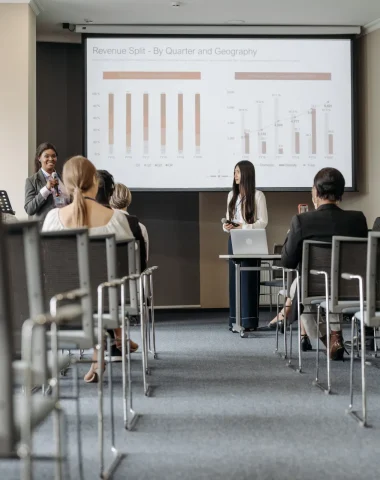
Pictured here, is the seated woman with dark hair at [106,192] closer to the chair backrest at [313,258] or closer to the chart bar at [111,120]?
the chair backrest at [313,258]

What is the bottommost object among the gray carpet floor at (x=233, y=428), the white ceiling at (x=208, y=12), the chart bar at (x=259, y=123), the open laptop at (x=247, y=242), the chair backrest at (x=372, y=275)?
the gray carpet floor at (x=233, y=428)

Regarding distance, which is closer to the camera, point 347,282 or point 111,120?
point 347,282

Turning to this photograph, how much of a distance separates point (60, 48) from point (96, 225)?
15.9 ft

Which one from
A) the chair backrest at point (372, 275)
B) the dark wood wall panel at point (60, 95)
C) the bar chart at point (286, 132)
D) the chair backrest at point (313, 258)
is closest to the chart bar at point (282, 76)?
the bar chart at point (286, 132)

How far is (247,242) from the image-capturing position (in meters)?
5.58

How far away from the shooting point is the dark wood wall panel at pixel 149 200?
767cm

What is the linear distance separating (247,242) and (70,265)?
325cm

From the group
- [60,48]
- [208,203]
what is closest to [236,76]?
[208,203]

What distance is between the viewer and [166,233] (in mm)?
7824

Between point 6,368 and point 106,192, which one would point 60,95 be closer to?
point 106,192

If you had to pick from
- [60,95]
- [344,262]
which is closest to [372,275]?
[344,262]

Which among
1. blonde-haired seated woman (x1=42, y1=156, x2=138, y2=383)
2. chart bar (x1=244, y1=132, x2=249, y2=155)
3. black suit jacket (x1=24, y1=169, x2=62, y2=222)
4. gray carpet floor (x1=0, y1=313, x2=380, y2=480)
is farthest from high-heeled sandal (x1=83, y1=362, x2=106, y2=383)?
chart bar (x1=244, y1=132, x2=249, y2=155)

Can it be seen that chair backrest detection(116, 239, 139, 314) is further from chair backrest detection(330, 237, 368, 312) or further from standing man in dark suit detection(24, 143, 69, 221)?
standing man in dark suit detection(24, 143, 69, 221)

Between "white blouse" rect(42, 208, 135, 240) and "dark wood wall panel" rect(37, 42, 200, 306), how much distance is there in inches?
171
